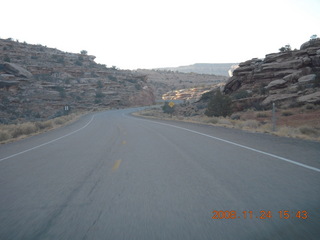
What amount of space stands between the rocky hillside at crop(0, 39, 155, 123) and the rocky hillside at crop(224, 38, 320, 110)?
32493 millimetres

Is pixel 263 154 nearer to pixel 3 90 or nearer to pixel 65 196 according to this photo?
pixel 65 196

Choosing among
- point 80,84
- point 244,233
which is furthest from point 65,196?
point 80,84

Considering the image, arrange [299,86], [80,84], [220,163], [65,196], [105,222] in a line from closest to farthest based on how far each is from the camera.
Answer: [105,222] < [65,196] < [220,163] < [299,86] < [80,84]

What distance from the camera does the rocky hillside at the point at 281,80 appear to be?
101 ft

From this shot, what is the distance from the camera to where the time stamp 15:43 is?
3810 mm

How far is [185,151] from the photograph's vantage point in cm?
980

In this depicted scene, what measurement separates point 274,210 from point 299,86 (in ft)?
106

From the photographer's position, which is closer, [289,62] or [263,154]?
[263,154]

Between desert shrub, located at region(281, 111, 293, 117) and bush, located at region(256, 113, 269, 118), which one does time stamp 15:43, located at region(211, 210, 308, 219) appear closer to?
desert shrub, located at region(281, 111, 293, 117)

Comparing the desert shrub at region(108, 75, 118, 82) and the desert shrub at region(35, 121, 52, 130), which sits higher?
the desert shrub at region(108, 75, 118, 82)

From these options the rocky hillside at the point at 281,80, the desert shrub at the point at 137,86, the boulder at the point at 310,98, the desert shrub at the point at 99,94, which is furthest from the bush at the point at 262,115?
the desert shrub at the point at 137,86

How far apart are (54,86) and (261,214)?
2518 inches

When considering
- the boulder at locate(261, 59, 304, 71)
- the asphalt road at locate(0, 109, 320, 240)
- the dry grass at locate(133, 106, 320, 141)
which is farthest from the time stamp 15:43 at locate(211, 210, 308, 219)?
the boulder at locate(261, 59, 304, 71)

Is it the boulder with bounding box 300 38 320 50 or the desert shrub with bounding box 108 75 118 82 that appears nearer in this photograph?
the boulder with bounding box 300 38 320 50
